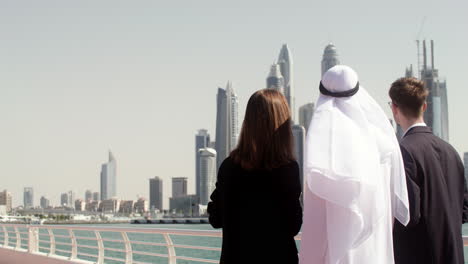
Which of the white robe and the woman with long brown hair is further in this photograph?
the woman with long brown hair

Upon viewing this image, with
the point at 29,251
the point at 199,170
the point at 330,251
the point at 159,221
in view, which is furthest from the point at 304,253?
the point at 199,170

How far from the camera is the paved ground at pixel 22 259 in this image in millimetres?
11800

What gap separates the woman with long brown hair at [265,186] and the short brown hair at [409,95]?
0.52 meters

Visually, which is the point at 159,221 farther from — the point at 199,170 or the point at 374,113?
the point at 374,113

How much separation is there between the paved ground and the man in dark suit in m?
8.84

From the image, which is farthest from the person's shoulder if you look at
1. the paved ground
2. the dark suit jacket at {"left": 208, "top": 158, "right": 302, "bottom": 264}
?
the paved ground

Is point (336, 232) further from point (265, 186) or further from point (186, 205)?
point (186, 205)

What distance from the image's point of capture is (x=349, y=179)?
2.30 m

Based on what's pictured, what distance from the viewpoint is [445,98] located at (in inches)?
7579

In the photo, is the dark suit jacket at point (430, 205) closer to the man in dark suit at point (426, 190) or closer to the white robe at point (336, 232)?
the man in dark suit at point (426, 190)

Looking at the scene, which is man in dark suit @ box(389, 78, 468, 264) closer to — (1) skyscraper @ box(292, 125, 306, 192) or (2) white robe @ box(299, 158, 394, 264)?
(2) white robe @ box(299, 158, 394, 264)

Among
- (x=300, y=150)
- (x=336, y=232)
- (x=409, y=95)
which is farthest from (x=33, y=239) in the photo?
(x=300, y=150)

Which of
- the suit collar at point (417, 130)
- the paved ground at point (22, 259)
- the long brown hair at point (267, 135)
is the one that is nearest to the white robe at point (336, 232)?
the long brown hair at point (267, 135)

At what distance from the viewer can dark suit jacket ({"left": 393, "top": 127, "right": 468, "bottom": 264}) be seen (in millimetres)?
2682
